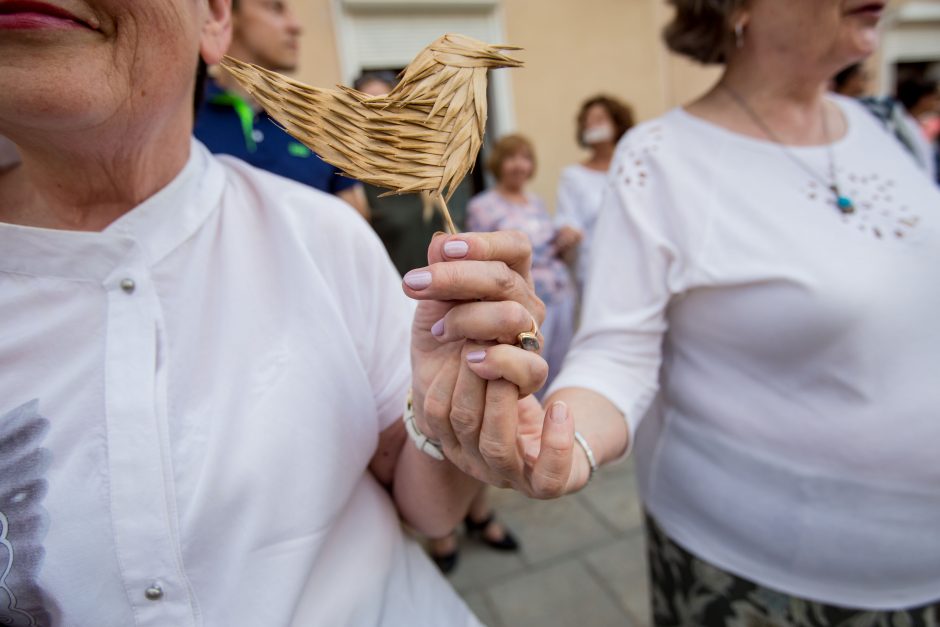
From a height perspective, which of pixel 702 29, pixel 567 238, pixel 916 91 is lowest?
pixel 567 238

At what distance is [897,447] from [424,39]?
A: 449 centimetres

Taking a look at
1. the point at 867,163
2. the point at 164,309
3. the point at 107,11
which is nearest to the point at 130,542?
the point at 164,309

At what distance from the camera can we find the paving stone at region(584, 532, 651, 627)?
2352 millimetres

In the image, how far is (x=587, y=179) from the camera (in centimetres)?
360

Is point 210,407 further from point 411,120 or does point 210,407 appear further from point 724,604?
point 724,604

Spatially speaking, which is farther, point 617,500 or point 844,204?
point 617,500

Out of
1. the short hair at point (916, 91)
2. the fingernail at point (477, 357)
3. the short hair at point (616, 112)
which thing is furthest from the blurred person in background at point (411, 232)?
the short hair at point (916, 91)

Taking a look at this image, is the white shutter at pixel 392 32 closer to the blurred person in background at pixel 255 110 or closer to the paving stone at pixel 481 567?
the blurred person in background at pixel 255 110

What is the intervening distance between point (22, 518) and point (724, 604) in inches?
55.8

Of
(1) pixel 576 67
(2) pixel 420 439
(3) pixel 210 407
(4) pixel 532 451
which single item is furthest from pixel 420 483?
(1) pixel 576 67

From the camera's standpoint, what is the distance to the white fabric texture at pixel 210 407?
70 cm

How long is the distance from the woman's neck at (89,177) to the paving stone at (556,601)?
7.30 ft

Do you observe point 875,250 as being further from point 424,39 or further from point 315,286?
point 424,39

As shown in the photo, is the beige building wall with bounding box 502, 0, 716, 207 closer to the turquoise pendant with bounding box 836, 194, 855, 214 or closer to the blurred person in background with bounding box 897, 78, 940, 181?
the blurred person in background with bounding box 897, 78, 940, 181
